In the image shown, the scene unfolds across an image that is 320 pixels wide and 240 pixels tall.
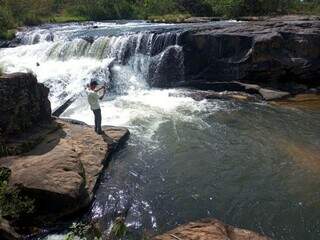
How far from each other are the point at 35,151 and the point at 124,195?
8.58 feet

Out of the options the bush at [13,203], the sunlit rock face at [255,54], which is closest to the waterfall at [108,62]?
the sunlit rock face at [255,54]

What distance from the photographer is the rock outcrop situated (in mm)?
18438

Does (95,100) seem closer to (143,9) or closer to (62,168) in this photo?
(62,168)

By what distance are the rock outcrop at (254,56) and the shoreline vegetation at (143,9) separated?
13845mm

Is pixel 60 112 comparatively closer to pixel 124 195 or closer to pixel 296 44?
pixel 124 195

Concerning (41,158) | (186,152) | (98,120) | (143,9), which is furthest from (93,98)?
(143,9)

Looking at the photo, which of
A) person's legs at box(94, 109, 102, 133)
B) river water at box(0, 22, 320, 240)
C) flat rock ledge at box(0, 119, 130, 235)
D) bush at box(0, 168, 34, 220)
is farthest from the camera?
person's legs at box(94, 109, 102, 133)

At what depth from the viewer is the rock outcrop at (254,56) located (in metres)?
18.4

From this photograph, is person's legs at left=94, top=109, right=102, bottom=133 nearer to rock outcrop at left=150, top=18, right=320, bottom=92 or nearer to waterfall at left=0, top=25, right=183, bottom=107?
waterfall at left=0, top=25, right=183, bottom=107

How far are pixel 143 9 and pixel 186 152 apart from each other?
31680mm

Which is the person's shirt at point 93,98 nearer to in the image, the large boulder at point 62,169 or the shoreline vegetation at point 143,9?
the large boulder at point 62,169

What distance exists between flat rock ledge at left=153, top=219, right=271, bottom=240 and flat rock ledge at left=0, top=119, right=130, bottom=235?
2.60 m

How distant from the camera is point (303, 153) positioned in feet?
38.2

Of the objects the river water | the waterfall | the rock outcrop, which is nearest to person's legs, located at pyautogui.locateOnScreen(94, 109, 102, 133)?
the river water
